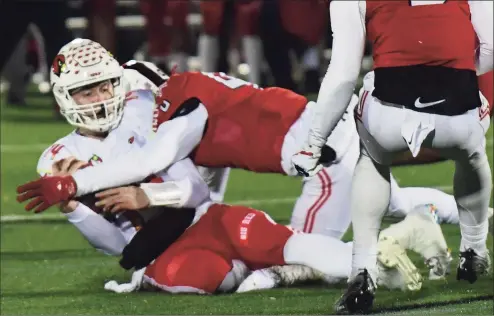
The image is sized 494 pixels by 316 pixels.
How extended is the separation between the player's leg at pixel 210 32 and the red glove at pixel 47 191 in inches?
308

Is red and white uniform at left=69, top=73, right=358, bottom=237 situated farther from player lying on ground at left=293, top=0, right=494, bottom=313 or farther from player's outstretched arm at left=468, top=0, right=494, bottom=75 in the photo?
player's outstretched arm at left=468, top=0, right=494, bottom=75

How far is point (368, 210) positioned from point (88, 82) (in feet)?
4.44

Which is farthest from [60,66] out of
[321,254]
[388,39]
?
[388,39]

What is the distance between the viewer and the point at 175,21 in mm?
13625

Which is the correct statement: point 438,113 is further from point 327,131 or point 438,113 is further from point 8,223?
point 8,223

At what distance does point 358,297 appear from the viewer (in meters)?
4.19

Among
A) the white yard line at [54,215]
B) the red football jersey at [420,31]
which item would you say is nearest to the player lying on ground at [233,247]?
the red football jersey at [420,31]

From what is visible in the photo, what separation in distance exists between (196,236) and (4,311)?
2.42 feet

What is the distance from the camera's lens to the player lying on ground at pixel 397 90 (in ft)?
13.4

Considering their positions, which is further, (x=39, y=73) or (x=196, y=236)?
(x=39, y=73)

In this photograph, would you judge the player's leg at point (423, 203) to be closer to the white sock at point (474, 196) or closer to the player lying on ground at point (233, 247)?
the player lying on ground at point (233, 247)

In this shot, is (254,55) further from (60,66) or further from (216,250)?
(216,250)

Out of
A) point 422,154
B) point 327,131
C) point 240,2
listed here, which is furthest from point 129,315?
point 240,2

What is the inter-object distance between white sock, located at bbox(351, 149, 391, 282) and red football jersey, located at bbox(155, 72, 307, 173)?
35.4 inches
